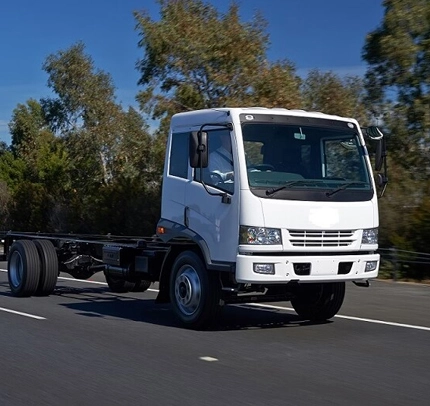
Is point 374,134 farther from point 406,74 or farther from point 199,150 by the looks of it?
point 406,74

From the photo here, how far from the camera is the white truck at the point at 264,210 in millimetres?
9977

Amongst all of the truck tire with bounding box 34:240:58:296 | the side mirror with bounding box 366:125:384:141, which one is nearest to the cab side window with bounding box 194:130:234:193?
the side mirror with bounding box 366:125:384:141

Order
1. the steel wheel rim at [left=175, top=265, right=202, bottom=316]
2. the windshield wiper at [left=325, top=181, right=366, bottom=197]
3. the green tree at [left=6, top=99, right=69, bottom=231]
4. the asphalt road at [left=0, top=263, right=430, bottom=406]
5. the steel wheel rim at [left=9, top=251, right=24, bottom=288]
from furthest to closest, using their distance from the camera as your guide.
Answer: the green tree at [left=6, top=99, right=69, bottom=231] < the steel wheel rim at [left=9, top=251, right=24, bottom=288] < the steel wheel rim at [left=175, top=265, right=202, bottom=316] < the windshield wiper at [left=325, top=181, right=366, bottom=197] < the asphalt road at [left=0, top=263, right=430, bottom=406]

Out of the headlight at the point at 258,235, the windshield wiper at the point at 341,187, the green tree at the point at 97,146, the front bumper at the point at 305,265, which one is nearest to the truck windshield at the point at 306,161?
the windshield wiper at the point at 341,187

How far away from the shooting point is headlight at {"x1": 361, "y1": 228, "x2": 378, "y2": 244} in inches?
417

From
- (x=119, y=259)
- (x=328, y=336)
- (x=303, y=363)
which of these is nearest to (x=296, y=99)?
(x=119, y=259)

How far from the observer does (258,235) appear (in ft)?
32.5

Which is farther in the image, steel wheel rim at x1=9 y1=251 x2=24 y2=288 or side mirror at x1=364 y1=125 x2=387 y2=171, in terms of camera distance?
steel wheel rim at x1=9 y1=251 x2=24 y2=288

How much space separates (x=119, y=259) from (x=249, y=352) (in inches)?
144

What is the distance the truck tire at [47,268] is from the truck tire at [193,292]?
3847 mm

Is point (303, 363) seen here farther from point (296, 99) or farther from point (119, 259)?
point (296, 99)

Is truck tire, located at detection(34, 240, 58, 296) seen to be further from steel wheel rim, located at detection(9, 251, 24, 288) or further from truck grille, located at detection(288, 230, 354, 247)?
truck grille, located at detection(288, 230, 354, 247)

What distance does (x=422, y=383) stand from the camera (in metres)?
7.86

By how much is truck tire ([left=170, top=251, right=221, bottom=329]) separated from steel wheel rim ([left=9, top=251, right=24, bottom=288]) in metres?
4.25
